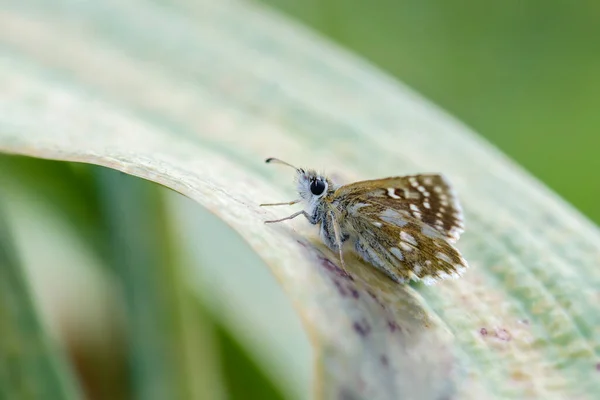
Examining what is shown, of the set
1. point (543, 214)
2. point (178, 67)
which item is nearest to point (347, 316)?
point (543, 214)

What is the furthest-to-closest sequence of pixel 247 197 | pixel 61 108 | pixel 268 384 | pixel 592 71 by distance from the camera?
pixel 592 71
pixel 268 384
pixel 61 108
pixel 247 197

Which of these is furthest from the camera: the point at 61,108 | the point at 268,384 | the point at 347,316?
the point at 268,384

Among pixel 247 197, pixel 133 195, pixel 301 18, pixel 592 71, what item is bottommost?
pixel 247 197

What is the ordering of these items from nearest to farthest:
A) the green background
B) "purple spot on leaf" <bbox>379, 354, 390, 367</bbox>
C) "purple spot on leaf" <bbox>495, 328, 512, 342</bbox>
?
"purple spot on leaf" <bbox>379, 354, 390, 367</bbox> < "purple spot on leaf" <bbox>495, 328, 512, 342</bbox> < the green background

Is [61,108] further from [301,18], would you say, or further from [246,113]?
[301,18]

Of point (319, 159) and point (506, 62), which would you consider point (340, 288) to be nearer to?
point (319, 159)

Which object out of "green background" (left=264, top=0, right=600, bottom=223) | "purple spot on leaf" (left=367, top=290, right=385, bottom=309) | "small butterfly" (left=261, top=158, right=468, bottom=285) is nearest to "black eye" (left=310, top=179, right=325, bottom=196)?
"small butterfly" (left=261, top=158, right=468, bottom=285)

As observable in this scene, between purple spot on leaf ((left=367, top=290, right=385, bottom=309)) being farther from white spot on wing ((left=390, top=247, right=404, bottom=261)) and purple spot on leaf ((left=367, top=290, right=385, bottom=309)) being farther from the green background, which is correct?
the green background
